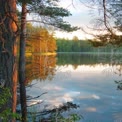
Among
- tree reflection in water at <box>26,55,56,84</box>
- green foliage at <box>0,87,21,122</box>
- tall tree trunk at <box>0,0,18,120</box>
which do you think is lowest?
tree reflection in water at <box>26,55,56,84</box>

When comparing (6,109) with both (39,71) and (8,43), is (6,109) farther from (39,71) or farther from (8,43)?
(39,71)

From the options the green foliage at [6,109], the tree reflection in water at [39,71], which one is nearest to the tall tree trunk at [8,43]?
the green foliage at [6,109]

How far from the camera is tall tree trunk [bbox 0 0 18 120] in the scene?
13.9 feet

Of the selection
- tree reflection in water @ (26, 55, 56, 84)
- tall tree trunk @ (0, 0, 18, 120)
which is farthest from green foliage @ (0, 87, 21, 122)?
tree reflection in water @ (26, 55, 56, 84)

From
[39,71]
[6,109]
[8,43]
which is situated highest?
[8,43]

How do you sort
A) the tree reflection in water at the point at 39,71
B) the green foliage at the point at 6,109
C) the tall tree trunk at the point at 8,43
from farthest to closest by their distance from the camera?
the tree reflection in water at the point at 39,71 → the tall tree trunk at the point at 8,43 → the green foliage at the point at 6,109

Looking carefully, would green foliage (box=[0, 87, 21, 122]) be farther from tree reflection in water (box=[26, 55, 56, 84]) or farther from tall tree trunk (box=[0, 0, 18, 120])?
tree reflection in water (box=[26, 55, 56, 84])

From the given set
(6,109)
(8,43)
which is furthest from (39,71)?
(6,109)

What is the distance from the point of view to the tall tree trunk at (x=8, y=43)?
167 inches

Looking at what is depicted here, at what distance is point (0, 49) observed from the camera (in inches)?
168

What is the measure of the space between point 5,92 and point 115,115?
972 cm

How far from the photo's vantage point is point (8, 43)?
14.1 ft

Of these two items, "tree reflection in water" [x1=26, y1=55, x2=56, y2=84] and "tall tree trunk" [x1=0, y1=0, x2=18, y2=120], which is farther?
"tree reflection in water" [x1=26, y1=55, x2=56, y2=84]

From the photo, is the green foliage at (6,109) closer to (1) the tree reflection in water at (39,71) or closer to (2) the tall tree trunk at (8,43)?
(2) the tall tree trunk at (8,43)
